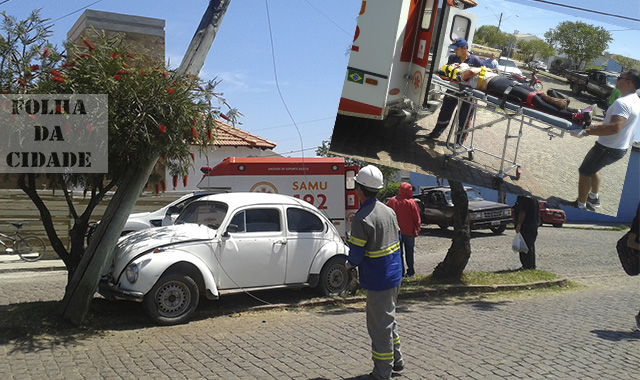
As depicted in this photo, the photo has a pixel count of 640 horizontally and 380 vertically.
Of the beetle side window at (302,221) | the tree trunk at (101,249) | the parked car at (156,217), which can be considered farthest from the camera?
the parked car at (156,217)

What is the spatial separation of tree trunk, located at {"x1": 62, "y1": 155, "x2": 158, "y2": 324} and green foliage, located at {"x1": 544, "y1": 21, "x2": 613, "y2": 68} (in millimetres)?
4621

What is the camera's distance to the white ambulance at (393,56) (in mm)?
5125

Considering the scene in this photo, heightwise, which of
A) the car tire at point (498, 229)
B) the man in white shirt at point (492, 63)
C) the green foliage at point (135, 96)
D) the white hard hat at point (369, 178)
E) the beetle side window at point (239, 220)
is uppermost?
the man in white shirt at point (492, 63)

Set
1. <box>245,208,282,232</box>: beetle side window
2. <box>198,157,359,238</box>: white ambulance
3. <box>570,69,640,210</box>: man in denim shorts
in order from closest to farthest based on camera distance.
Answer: <box>570,69,640,210</box>: man in denim shorts, <box>245,208,282,232</box>: beetle side window, <box>198,157,359,238</box>: white ambulance

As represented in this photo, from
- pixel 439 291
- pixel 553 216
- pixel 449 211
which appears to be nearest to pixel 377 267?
pixel 553 216

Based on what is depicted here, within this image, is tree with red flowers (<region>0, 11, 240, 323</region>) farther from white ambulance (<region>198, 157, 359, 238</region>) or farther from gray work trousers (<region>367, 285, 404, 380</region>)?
white ambulance (<region>198, 157, 359, 238</region>)

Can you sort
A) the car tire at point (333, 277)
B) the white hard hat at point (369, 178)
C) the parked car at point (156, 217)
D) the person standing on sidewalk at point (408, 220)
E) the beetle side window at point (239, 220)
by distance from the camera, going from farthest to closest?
the parked car at point (156, 217) → the person standing on sidewalk at point (408, 220) → the car tire at point (333, 277) → the beetle side window at point (239, 220) → the white hard hat at point (369, 178)

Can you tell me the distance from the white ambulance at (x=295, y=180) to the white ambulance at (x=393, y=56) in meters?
9.73

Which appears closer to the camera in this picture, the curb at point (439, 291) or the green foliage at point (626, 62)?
the green foliage at point (626, 62)

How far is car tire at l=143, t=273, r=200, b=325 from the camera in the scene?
7.74m

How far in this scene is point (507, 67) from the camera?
4.93 metres

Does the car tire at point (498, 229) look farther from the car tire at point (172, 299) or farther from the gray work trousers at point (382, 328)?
the gray work trousers at point (382, 328)

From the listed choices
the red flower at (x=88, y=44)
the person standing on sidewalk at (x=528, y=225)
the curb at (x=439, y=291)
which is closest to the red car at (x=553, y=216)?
the person standing on sidewalk at (x=528, y=225)

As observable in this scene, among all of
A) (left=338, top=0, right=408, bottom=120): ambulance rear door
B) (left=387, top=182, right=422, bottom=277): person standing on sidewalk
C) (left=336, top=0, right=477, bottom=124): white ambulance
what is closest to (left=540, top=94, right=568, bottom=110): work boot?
(left=336, top=0, right=477, bottom=124): white ambulance
